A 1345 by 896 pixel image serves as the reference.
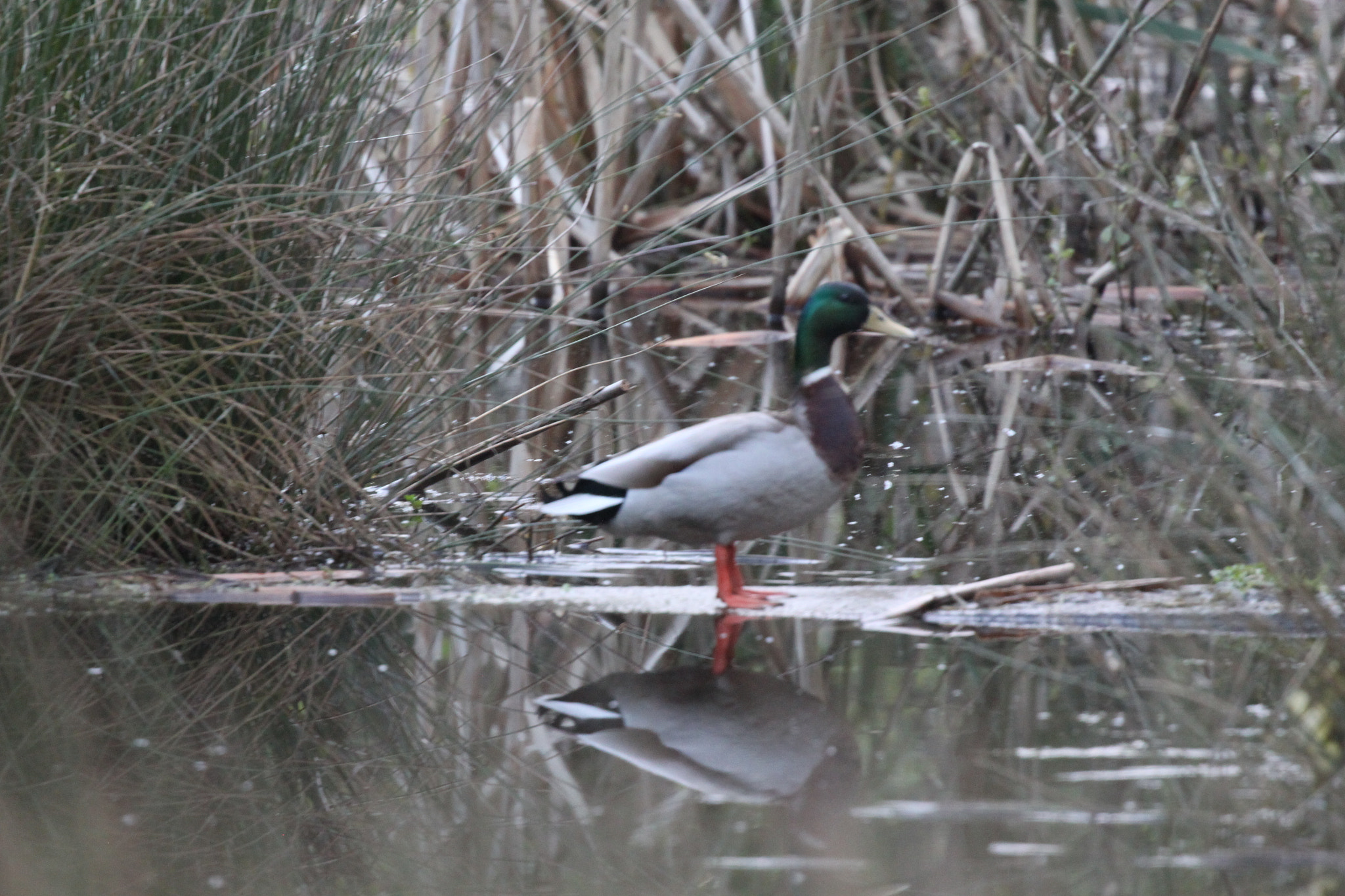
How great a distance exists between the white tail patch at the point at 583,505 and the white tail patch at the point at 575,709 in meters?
0.71

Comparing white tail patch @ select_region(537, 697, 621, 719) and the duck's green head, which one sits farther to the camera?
the duck's green head

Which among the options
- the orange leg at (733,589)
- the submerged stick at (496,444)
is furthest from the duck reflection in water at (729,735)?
the submerged stick at (496,444)

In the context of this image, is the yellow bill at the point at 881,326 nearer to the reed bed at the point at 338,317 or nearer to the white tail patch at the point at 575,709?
the reed bed at the point at 338,317

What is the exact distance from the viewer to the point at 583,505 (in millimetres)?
4035

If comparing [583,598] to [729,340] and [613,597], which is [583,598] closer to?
[613,597]

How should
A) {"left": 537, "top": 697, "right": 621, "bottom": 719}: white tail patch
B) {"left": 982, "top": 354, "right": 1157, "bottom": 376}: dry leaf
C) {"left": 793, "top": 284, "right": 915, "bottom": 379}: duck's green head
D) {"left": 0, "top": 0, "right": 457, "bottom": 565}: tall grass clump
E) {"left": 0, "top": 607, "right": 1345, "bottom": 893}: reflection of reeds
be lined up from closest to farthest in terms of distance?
{"left": 0, "top": 607, "right": 1345, "bottom": 893}: reflection of reeds, {"left": 537, "top": 697, "right": 621, "bottom": 719}: white tail patch, {"left": 0, "top": 0, "right": 457, "bottom": 565}: tall grass clump, {"left": 793, "top": 284, "right": 915, "bottom": 379}: duck's green head, {"left": 982, "top": 354, "right": 1157, "bottom": 376}: dry leaf

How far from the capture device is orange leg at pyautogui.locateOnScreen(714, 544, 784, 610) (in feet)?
13.1

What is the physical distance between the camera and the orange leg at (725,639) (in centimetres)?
360

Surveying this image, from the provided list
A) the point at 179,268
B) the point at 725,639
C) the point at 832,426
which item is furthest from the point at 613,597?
the point at 179,268

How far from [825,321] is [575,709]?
4.82 feet

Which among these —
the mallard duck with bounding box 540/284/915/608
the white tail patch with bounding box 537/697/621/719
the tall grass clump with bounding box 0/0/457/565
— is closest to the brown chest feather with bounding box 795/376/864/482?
the mallard duck with bounding box 540/284/915/608

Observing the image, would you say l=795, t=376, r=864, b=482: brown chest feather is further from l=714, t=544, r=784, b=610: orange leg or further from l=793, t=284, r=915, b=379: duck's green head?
l=714, t=544, r=784, b=610: orange leg

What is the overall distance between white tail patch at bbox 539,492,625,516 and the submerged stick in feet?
1.42

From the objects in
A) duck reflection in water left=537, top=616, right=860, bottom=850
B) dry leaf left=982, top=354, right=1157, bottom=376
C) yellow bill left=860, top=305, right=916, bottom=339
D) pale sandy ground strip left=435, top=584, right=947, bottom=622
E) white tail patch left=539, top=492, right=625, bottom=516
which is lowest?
duck reflection in water left=537, top=616, right=860, bottom=850
